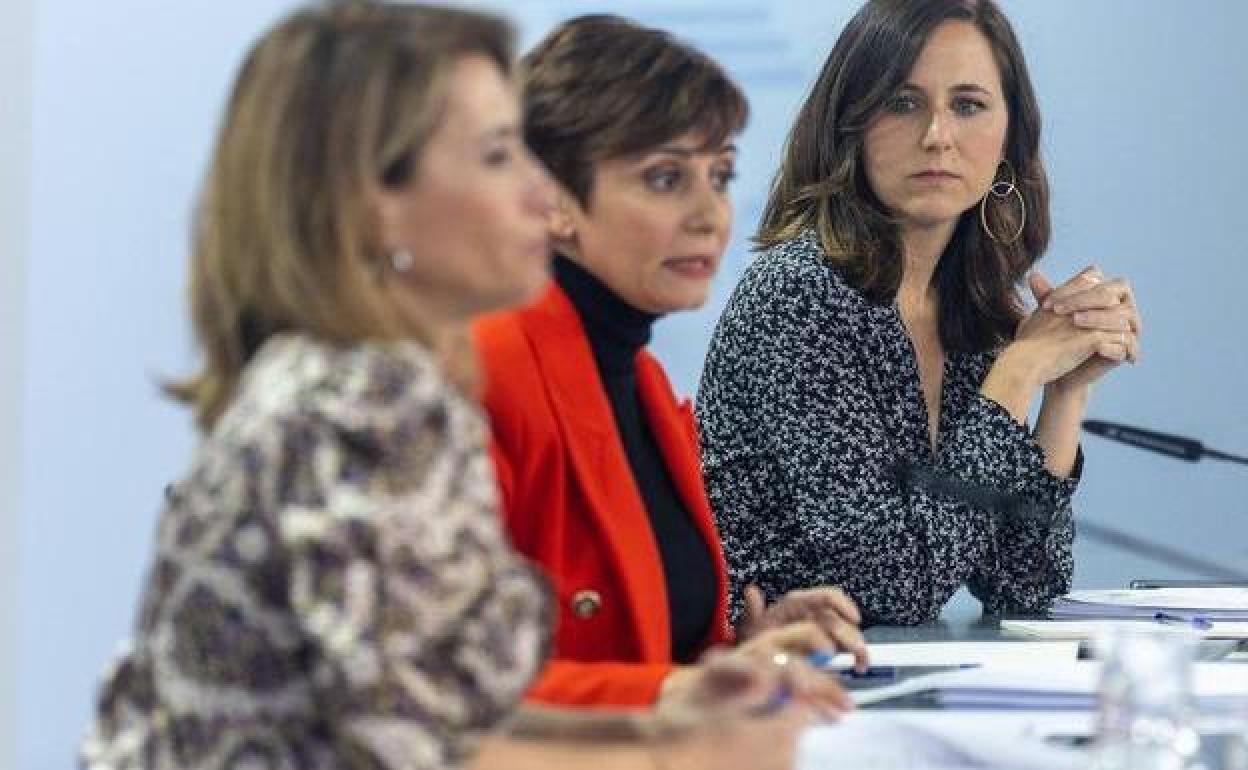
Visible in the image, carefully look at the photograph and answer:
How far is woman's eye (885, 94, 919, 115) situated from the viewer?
110 inches

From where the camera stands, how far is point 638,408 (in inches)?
83.6

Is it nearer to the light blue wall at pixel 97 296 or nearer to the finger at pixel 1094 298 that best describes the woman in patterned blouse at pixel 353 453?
the finger at pixel 1094 298

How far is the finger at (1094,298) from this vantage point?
9.12ft

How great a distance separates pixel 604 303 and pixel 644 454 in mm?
157

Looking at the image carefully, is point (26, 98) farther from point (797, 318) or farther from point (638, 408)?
point (638, 408)

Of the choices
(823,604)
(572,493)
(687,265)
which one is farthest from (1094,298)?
(572,493)

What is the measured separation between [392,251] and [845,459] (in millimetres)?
1323

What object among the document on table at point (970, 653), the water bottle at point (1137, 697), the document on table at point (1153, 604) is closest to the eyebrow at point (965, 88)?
the document on table at point (1153, 604)

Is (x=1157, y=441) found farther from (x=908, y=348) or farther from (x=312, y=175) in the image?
(x=312, y=175)

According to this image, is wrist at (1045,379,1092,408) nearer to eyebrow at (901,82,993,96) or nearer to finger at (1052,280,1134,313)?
finger at (1052,280,1134,313)

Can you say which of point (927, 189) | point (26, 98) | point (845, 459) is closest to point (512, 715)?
point (845, 459)

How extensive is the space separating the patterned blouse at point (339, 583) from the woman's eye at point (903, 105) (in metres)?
1.64

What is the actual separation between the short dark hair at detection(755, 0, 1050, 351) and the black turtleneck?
692 mm

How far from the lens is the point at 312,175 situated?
127 centimetres
